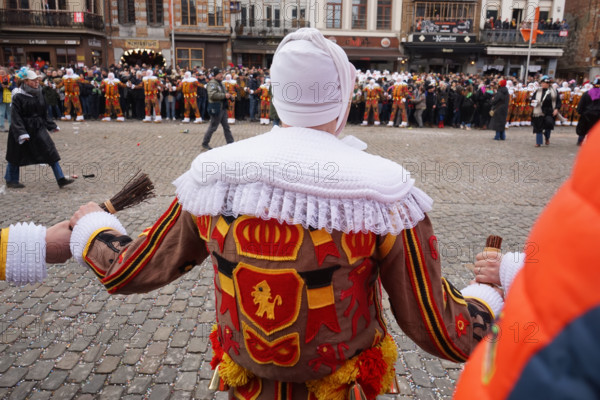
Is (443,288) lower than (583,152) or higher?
lower

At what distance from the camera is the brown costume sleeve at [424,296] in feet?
4.52

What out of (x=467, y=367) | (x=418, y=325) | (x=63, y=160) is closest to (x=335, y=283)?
(x=418, y=325)

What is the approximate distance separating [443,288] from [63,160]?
1030 centimetres

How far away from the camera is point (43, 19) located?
3172 centimetres

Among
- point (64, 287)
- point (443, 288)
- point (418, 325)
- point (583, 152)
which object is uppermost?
point (583, 152)

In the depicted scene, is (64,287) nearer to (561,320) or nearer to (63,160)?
(561,320)

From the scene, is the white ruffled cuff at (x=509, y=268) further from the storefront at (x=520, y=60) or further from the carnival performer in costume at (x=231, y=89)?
the storefront at (x=520, y=60)

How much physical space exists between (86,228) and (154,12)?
116 ft

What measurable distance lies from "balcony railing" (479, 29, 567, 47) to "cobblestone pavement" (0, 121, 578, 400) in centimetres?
2773

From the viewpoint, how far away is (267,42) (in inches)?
1384

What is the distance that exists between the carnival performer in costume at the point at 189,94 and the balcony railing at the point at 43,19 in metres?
18.2

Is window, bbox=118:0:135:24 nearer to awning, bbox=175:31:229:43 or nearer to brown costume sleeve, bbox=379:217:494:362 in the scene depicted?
awning, bbox=175:31:229:43

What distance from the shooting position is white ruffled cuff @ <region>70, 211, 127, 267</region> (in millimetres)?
1657

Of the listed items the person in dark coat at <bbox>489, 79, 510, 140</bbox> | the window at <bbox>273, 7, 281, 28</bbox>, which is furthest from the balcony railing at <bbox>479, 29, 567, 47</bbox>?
the person in dark coat at <bbox>489, 79, 510, 140</bbox>
